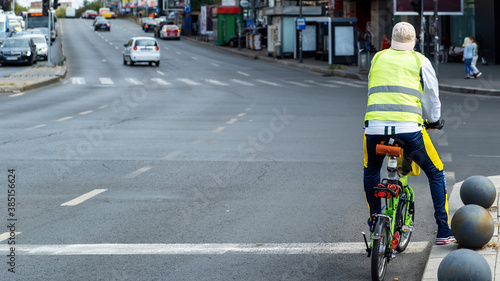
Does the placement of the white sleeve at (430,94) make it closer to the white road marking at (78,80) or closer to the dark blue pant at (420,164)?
the dark blue pant at (420,164)

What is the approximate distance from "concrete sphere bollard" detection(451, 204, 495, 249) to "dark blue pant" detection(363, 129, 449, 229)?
25 centimetres

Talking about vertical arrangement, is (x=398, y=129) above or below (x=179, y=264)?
above

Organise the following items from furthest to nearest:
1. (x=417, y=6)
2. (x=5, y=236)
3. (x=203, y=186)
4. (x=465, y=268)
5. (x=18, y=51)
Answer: (x=18, y=51), (x=417, y=6), (x=203, y=186), (x=5, y=236), (x=465, y=268)

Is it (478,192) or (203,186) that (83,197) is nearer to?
(203,186)

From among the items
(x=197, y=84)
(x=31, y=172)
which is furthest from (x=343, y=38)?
(x=31, y=172)

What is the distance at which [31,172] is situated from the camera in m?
10.9

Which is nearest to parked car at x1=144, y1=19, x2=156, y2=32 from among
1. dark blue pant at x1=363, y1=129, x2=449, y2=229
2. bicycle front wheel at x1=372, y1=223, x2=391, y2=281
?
dark blue pant at x1=363, y1=129, x2=449, y2=229

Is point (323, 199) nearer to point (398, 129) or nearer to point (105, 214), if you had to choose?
point (105, 214)

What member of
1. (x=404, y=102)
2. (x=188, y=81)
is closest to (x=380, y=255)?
(x=404, y=102)

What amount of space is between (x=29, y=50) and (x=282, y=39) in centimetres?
1557

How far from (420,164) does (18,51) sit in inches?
1620

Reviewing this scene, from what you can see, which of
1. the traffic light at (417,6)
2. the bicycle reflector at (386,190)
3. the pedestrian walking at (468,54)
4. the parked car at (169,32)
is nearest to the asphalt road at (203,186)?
the bicycle reflector at (386,190)

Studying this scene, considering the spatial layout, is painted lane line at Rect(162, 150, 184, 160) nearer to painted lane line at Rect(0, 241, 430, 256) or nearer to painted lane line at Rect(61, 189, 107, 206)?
painted lane line at Rect(61, 189, 107, 206)

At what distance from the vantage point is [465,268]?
4.81 m
